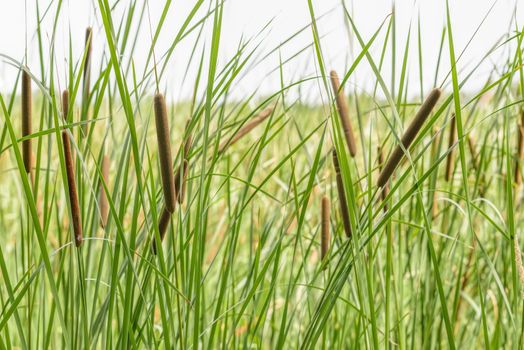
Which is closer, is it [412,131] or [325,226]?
[412,131]

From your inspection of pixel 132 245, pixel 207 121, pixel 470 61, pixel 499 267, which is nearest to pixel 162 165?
pixel 207 121

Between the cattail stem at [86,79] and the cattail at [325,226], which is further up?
the cattail stem at [86,79]

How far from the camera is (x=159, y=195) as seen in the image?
3.50 feet

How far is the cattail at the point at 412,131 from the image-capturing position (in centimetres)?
76

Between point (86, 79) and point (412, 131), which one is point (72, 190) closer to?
point (86, 79)

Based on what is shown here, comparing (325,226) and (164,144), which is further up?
(164,144)

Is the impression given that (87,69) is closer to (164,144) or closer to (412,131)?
(164,144)

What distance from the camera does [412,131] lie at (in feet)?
2.57

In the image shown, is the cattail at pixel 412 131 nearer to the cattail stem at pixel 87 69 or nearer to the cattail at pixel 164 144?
the cattail at pixel 164 144

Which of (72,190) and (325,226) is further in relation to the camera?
(325,226)

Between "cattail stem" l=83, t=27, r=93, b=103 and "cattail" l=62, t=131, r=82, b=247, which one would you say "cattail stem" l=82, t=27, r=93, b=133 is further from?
"cattail" l=62, t=131, r=82, b=247

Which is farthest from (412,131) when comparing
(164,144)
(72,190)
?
(72,190)

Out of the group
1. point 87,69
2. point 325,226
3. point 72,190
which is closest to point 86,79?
point 87,69

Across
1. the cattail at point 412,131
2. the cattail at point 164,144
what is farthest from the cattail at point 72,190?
the cattail at point 412,131
